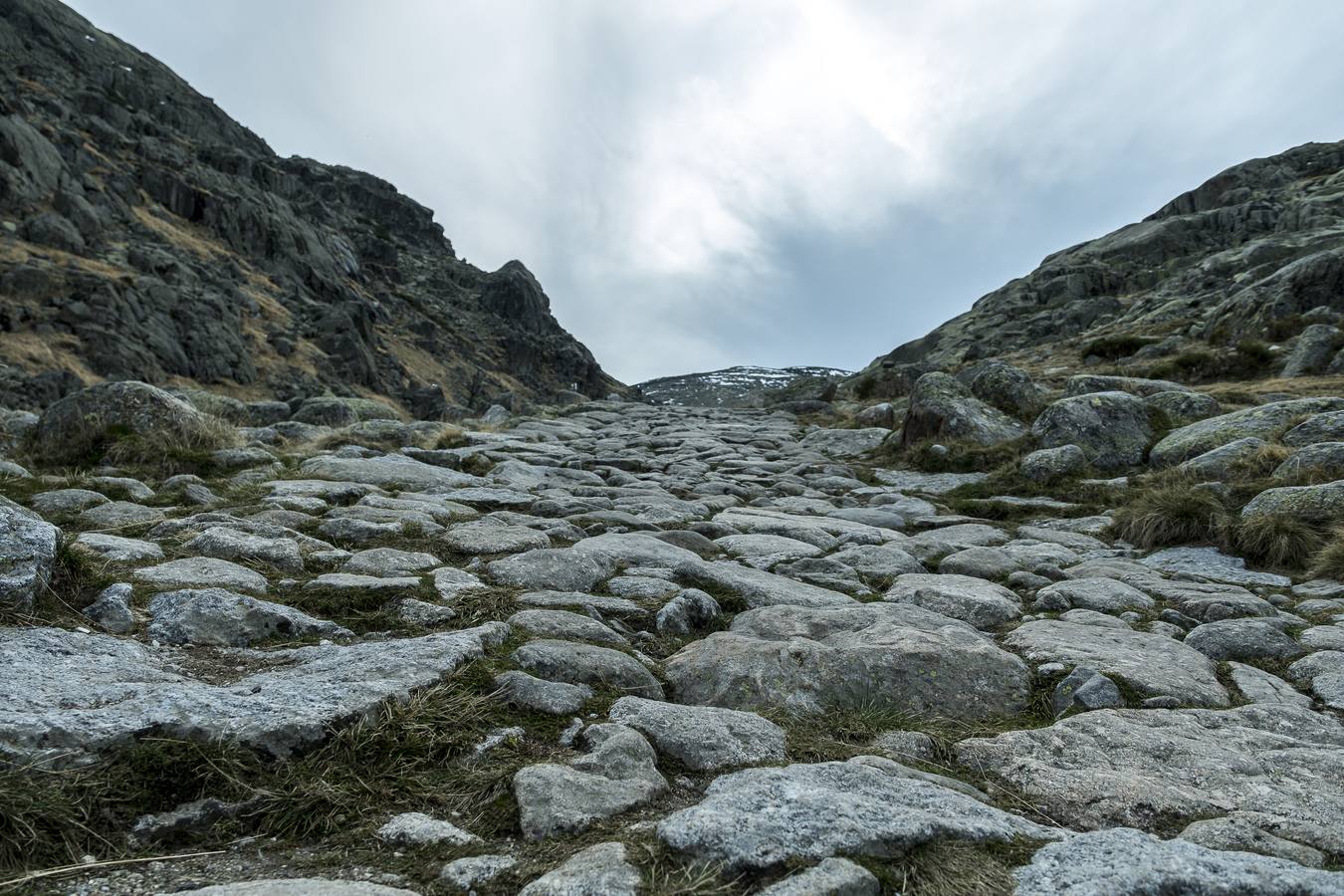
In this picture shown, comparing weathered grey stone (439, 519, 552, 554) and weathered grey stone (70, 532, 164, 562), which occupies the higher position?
weathered grey stone (70, 532, 164, 562)

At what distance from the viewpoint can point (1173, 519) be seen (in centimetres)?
611

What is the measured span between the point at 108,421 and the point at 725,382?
287ft

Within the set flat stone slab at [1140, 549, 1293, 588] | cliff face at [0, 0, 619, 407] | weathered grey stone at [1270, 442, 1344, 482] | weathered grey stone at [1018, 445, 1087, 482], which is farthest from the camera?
cliff face at [0, 0, 619, 407]

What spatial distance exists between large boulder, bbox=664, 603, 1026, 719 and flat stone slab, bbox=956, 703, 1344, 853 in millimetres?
360

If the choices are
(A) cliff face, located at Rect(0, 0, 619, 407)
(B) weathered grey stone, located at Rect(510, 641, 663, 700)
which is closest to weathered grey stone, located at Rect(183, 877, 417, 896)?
(B) weathered grey stone, located at Rect(510, 641, 663, 700)

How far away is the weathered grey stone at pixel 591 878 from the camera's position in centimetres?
149

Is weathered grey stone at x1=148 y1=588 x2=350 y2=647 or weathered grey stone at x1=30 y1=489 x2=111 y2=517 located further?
weathered grey stone at x1=30 y1=489 x2=111 y2=517

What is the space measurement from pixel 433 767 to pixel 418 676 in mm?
458

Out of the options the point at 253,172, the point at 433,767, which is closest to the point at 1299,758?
the point at 433,767

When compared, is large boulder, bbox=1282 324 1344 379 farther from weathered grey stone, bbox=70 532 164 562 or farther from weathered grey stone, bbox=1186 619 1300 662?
weathered grey stone, bbox=70 532 164 562

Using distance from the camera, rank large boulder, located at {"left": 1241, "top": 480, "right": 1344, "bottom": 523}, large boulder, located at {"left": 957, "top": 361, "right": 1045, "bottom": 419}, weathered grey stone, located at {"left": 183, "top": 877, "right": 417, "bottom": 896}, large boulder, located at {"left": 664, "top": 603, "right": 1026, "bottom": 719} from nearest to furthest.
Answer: weathered grey stone, located at {"left": 183, "top": 877, "right": 417, "bottom": 896} < large boulder, located at {"left": 664, "top": 603, "right": 1026, "bottom": 719} < large boulder, located at {"left": 1241, "top": 480, "right": 1344, "bottom": 523} < large boulder, located at {"left": 957, "top": 361, "right": 1045, "bottom": 419}

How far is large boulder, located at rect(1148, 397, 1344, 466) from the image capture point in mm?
7754

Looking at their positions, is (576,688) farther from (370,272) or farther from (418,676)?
(370,272)

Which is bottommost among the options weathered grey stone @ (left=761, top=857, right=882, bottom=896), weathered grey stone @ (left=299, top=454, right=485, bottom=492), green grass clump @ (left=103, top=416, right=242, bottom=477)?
weathered grey stone @ (left=761, top=857, right=882, bottom=896)
